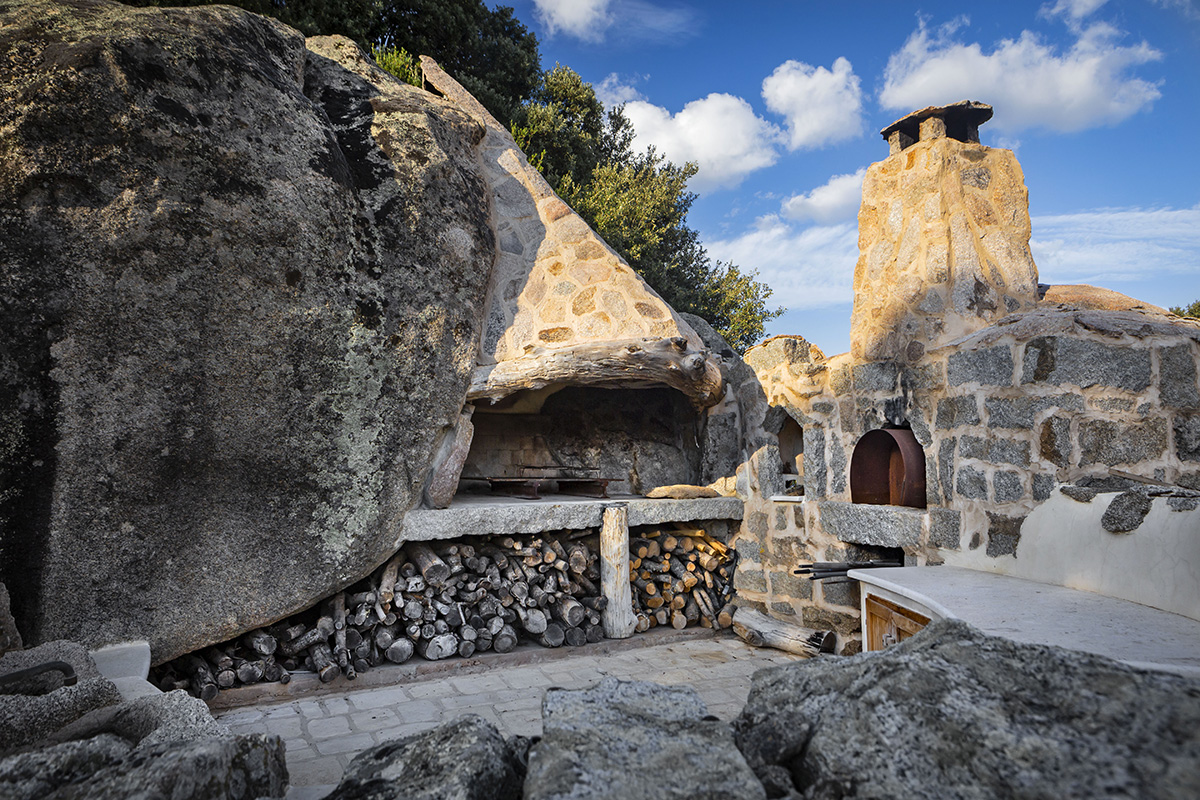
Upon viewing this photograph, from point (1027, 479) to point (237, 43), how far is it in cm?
588

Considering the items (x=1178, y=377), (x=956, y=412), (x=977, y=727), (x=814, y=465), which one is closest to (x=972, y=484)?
(x=956, y=412)

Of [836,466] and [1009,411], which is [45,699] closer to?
[1009,411]

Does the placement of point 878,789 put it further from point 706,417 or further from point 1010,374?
point 706,417

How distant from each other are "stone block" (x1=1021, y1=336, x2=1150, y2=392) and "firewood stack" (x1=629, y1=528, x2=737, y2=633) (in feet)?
10.9

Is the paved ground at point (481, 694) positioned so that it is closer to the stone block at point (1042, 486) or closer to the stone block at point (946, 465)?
the stone block at point (946, 465)

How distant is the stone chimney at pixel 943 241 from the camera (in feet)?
16.0

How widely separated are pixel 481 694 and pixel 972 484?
3473 mm

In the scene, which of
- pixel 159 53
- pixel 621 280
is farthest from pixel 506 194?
pixel 159 53

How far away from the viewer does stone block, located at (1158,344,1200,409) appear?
375 cm

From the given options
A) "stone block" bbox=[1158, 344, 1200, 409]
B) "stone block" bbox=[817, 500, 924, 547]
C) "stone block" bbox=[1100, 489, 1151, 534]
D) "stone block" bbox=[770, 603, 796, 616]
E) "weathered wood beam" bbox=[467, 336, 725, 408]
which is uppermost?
"weathered wood beam" bbox=[467, 336, 725, 408]

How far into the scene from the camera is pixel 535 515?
5.62 metres

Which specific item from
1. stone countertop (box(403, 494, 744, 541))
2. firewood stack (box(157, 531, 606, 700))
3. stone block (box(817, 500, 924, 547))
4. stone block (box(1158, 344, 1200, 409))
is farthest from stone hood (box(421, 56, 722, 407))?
stone block (box(1158, 344, 1200, 409))

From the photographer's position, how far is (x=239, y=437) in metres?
4.48

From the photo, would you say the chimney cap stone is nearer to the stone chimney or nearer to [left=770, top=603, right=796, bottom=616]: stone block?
the stone chimney
